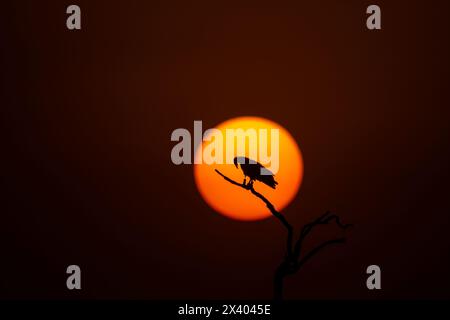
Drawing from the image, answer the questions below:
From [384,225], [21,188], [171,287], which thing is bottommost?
[171,287]

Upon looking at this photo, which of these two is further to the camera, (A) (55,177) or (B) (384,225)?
(A) (55,177)

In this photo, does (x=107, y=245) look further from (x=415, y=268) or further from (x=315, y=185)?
(x=415, y=268)

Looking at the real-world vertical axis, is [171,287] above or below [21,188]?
below

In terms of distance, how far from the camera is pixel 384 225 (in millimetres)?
38156
